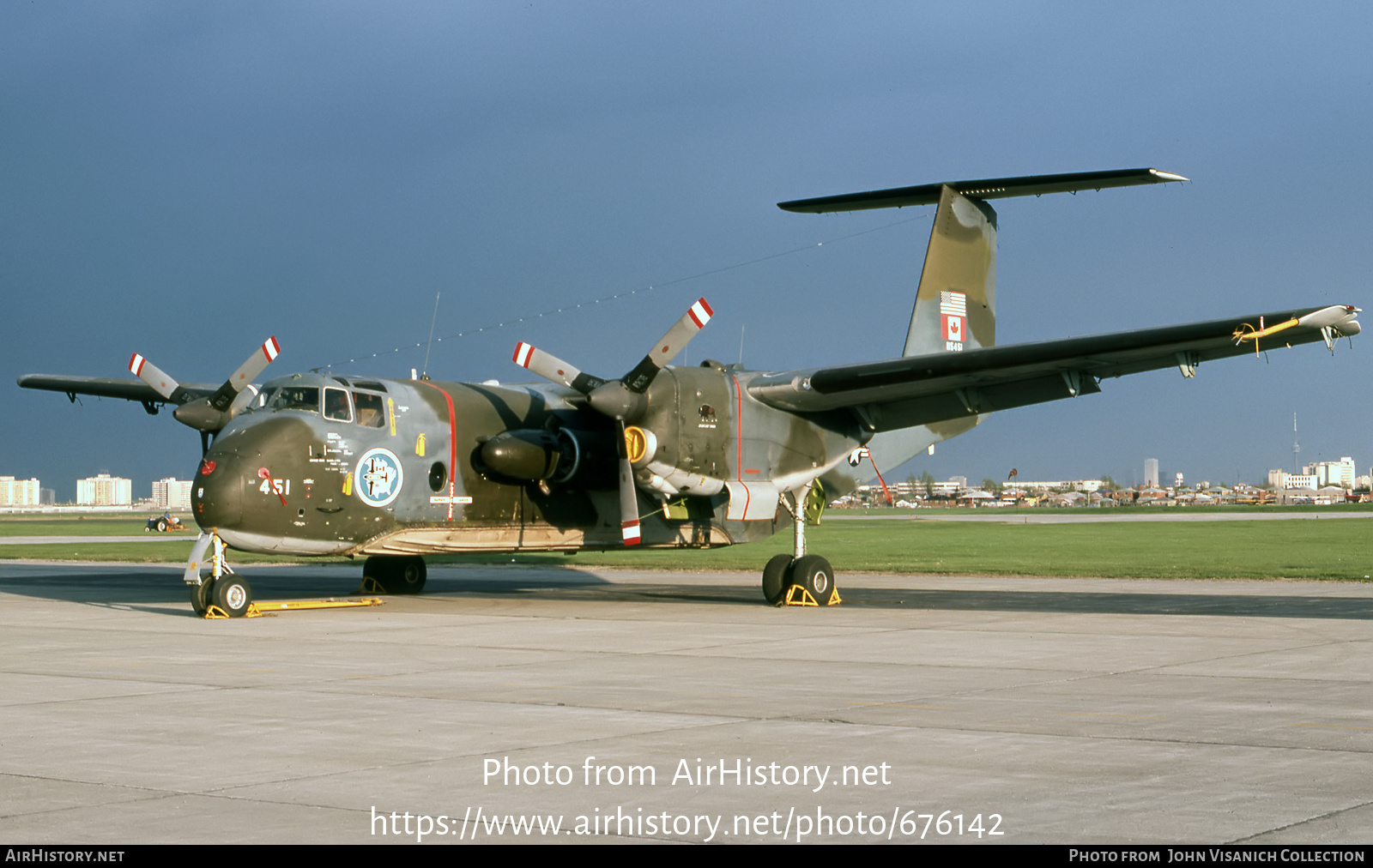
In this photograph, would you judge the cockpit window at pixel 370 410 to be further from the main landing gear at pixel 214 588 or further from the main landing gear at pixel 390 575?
the main landing gear at pixel 390 575

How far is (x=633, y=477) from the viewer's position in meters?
21.2

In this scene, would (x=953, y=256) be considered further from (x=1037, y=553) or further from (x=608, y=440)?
(x=1037, y=553)

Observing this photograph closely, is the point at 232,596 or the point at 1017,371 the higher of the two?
the point at 1017,371

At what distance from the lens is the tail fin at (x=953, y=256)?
2497cm

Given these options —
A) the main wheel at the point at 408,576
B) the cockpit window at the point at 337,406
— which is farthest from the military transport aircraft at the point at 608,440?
the main wheel at the point at 408,576

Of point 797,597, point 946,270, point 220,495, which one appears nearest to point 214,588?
point 220,495

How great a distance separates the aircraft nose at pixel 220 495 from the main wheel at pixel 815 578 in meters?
8.81

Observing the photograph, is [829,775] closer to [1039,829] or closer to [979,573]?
[1039,829]

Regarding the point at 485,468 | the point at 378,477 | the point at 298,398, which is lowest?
the point at 378,477

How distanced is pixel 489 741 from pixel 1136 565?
Answer: 90.1ft

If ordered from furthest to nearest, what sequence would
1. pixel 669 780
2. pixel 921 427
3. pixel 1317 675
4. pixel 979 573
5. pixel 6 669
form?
pixel 979 573
pixel 921 427
pixel 6 669
pixel 1317 675
pixel 669 780

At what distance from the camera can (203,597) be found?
19.4 metres

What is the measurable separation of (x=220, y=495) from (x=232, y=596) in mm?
1765
